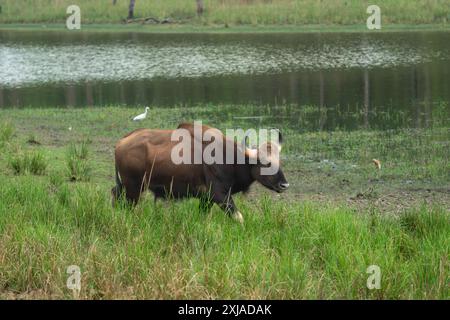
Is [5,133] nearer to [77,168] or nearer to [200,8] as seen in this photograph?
[77,168]

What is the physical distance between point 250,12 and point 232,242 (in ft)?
106

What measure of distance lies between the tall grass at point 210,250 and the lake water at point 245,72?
7.99m

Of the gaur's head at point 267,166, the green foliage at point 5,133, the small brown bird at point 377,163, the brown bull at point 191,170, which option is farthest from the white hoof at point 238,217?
the green foliage at point 5,133

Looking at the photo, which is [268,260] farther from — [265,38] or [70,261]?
[265,38]

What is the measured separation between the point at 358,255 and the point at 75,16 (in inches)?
1425

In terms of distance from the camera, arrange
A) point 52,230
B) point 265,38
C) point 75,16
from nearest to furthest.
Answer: point 52,230 → point 265,38 → point 75,16

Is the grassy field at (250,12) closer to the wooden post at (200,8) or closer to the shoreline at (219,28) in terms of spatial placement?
the wooden post at (200,8)

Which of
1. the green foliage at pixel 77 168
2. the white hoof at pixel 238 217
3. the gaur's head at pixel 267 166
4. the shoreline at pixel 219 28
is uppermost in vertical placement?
the gaur's head at pixel 267 166

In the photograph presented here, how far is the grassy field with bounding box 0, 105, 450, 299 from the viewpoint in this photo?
6.54 m

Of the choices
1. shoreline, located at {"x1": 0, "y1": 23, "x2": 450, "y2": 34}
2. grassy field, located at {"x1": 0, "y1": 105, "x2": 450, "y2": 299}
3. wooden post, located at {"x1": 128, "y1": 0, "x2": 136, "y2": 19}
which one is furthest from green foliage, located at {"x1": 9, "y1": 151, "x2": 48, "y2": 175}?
wooden post, located at {"x1": 128, "y1": 0, "x2": 136, "y2": 19}

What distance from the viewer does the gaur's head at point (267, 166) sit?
845 centimetres

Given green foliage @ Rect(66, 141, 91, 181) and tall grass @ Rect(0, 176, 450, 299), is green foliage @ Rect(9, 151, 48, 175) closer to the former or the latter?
green foliage @ Rect(66, 141, 91, 181)

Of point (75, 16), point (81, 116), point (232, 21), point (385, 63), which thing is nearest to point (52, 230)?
point (81, 116)

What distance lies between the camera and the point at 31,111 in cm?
1928
